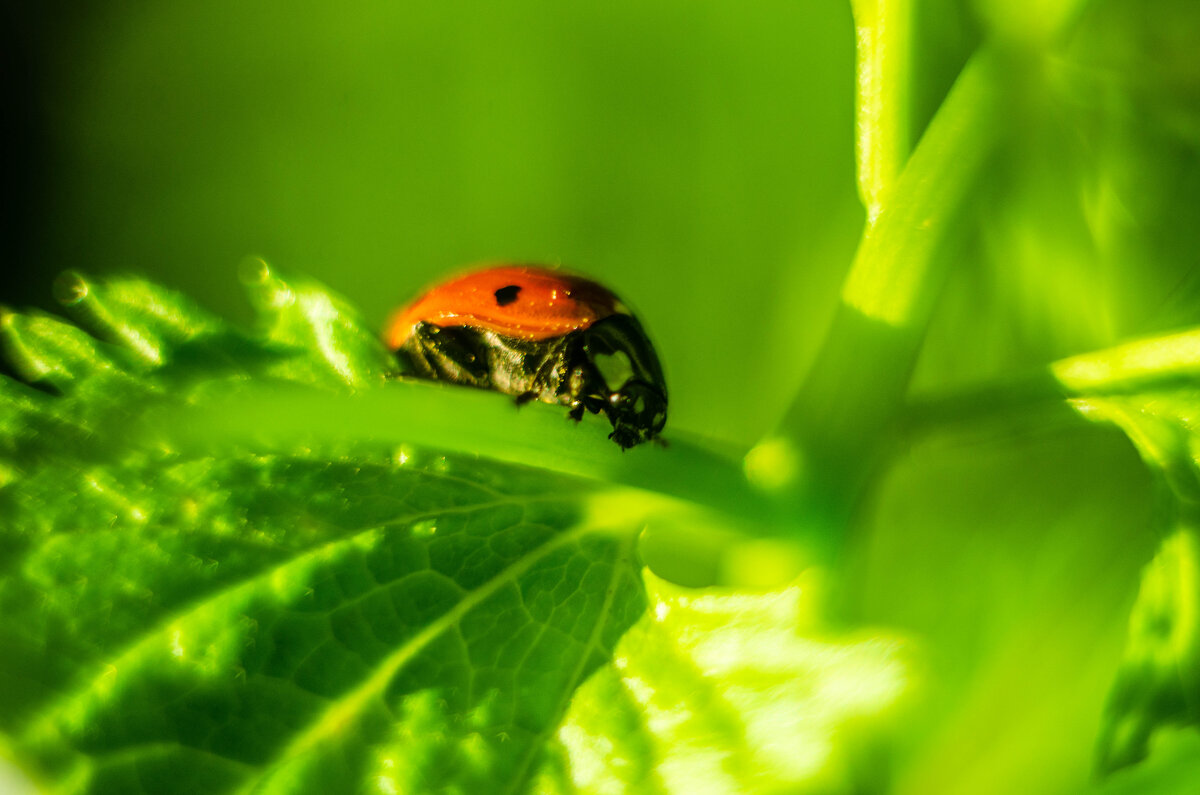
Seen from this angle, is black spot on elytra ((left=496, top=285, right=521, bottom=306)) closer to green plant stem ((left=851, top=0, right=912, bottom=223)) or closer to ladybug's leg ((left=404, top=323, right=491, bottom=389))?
ladybug's leg ((left=404, top=323, right=491, bottom=389))

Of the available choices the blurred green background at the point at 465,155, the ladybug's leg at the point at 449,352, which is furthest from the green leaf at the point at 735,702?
the blurred green background at the point at 465,155

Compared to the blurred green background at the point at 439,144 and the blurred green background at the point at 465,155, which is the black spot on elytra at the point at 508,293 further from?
the blurred green background at the point at 439,144

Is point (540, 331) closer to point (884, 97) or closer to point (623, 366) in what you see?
point (623, 366)

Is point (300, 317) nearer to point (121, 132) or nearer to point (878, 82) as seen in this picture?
point (878, 82)

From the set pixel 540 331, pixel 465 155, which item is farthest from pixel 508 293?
pixel 465 155

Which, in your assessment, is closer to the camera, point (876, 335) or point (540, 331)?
point (876, 335)

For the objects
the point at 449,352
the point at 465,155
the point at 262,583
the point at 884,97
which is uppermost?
the point at 465,155

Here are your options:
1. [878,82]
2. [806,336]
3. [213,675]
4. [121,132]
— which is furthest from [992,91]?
[121,132]
